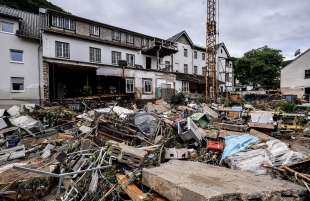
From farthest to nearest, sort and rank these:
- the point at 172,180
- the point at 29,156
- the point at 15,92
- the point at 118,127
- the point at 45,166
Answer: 1. the point at 15,92
2. the point at 118,127
3. the point at 29,156
4. the point at 45,166
5. the point at 172,180

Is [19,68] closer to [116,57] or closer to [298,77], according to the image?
[116,57]

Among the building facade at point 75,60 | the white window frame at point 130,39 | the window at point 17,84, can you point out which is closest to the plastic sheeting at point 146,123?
the building facade at point 75,60

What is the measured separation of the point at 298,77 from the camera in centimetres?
3019

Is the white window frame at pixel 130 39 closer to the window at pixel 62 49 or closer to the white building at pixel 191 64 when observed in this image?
the white building at pixel 191 64

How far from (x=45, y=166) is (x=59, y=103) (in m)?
12.6

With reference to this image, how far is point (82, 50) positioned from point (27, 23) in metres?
5.93

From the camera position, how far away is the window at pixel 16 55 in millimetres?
19078

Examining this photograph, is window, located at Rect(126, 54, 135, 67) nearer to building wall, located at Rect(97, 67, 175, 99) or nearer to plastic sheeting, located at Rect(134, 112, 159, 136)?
building wall, located at Rect(97, 67, 175, 99)

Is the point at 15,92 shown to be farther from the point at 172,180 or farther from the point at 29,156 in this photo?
the point at 172,180

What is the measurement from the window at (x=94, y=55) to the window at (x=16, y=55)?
6.21 metres

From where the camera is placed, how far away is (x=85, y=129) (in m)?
9.85

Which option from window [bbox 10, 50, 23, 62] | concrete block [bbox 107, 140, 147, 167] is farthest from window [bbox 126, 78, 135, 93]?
concrete block [bbox 107, 140, 147, 167]

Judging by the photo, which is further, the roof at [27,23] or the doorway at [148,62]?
the doorway at [148,62]

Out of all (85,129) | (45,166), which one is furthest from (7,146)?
(45,166)
